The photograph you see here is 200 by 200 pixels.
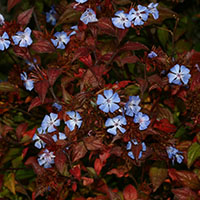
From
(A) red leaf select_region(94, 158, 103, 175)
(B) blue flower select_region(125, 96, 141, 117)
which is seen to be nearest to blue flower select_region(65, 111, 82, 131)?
(B) blue flower select_region(125, 96, 141, 117)

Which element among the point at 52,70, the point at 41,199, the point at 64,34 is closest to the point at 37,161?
the point at 41,199

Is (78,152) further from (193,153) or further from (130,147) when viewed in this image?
(193,153)

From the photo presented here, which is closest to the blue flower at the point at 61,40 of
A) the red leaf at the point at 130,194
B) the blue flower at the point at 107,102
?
the blue flower at the point at 107,102

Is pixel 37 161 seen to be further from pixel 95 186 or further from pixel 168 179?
pixel 168 179

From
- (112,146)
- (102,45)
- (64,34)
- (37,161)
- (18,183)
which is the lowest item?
(18,183)

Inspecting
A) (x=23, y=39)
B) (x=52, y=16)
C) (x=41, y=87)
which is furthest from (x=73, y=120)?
(x=52, y=16)

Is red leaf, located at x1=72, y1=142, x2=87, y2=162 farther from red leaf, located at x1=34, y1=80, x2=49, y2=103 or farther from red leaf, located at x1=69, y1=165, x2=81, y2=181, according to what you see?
red leaf, located at x1=34, y1=80, x2=49, y2=103

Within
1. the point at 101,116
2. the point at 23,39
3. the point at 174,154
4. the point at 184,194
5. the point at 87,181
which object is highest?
the point at 23,39
